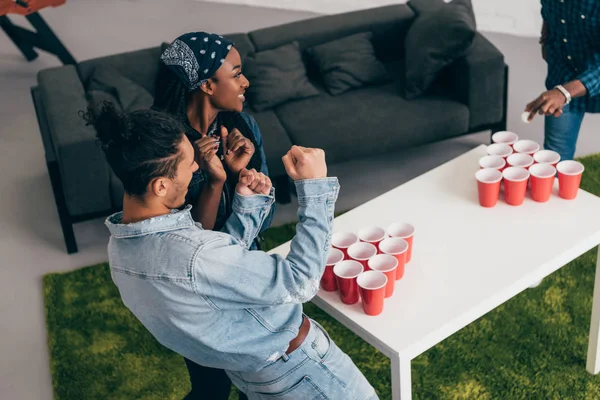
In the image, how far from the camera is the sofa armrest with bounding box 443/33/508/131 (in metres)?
3.75

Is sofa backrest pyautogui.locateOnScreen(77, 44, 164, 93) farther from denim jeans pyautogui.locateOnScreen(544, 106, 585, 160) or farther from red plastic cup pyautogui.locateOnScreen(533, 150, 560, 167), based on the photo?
red plastic cup pyautogui.locateOnScreen(533, 150, 560, 167)

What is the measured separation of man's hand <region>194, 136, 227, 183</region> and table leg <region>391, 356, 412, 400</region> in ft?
2.11

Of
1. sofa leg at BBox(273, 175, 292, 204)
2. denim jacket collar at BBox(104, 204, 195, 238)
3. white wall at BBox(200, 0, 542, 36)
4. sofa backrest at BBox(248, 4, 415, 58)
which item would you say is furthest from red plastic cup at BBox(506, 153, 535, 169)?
white wall at BBox(200, 0, 542, 36)

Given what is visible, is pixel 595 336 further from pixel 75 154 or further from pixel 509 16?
pixel 509 16

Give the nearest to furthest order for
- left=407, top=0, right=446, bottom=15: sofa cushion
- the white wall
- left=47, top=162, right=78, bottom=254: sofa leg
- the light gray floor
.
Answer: the light gray floor, left=47, top=162, right=78, bottom=254: sofa leg, left=407, top=0, right=446, bottom=15: sofa cushion, the white wall

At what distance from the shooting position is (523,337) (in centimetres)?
291

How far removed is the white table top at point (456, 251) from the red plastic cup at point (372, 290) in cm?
3

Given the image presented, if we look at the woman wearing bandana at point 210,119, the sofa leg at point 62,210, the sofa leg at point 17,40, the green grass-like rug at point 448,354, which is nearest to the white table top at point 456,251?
the woman wearing bandana at point 210,119

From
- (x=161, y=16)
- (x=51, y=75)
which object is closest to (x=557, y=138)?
(x=51, y=75)

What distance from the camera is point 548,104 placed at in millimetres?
2580

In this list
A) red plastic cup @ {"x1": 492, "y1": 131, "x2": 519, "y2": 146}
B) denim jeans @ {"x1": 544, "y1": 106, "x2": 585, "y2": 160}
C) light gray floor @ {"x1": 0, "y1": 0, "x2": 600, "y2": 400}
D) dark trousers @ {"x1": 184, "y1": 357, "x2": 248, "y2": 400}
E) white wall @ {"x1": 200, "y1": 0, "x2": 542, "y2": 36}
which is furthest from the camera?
white wall @ {"x1": 200, "y1": 0, "x2": 542, "y2": 36}

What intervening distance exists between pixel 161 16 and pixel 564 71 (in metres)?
4.03

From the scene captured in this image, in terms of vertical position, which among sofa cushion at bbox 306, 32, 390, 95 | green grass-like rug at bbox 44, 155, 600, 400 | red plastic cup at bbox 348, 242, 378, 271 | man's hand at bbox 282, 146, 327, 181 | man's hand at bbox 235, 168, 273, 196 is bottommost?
green grass-like rug at bbox 44, 155, 600, 400

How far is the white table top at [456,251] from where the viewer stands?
2.00 m
